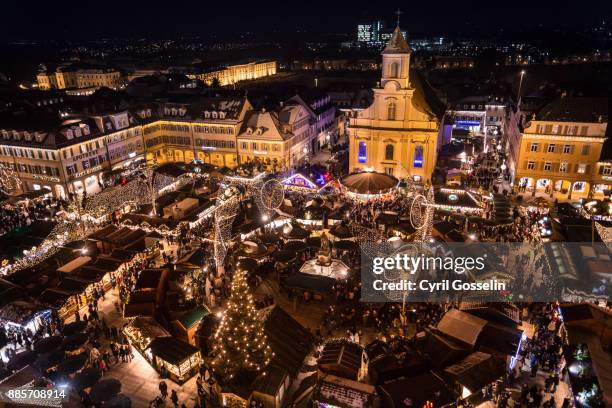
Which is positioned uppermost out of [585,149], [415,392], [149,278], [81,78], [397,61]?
[397,61]

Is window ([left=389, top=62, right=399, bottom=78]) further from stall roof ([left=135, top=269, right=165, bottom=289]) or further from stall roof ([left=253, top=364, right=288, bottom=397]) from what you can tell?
stall roof ([left=253, top=364, right=288, bottom=397])

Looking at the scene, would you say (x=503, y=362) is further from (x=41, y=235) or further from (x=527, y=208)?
(x=41, y=235)

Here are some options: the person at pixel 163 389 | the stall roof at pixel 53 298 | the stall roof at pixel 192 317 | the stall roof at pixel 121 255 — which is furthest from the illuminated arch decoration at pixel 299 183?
the person at pixel 163 389

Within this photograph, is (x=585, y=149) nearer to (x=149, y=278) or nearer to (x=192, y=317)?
(x=192, y=317)

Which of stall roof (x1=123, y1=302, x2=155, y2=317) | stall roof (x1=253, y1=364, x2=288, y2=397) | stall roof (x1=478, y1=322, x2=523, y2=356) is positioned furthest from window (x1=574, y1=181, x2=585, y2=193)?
stall roof (x1=123, y1=302, x2=155, y2=317)

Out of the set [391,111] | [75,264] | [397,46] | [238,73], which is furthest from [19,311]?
[238,73]

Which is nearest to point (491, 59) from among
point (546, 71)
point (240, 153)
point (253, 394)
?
point (546, 71)

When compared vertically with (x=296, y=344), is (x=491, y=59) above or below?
above

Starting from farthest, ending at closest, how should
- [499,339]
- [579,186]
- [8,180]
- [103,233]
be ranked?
[8,180] < [579,186] < [103,233] < [499,339]
